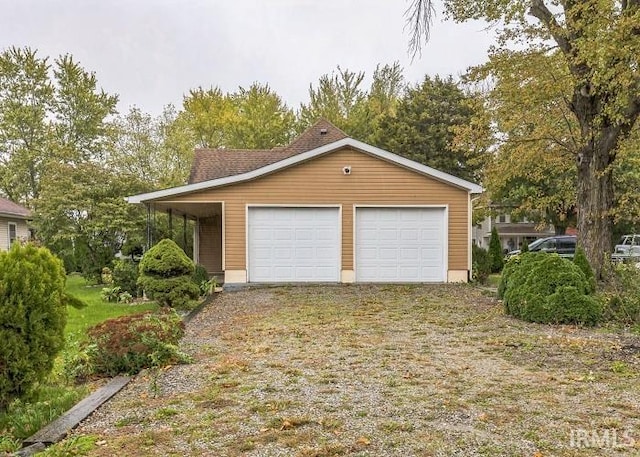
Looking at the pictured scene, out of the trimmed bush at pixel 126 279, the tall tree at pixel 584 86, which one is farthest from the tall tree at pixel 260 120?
the tall tree at pixel 584 86

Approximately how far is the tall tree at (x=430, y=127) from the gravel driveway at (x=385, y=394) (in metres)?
20.8

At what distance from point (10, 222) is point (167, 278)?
1584cm

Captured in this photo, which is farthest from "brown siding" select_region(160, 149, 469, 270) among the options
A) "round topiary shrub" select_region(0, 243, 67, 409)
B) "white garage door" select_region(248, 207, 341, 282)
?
"round topiary shrub" select_region(0, 243, 67, 409)

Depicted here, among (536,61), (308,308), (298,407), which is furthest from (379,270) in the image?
(298,407)

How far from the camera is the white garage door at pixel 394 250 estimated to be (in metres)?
13.6

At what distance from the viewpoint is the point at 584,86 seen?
11562 millimetres

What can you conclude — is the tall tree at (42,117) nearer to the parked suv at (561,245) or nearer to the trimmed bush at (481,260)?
the trimmed bush at (481,260)

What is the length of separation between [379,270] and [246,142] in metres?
17.5

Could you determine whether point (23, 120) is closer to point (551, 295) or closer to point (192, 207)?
point (192, 207)

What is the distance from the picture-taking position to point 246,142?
28891 millimetres

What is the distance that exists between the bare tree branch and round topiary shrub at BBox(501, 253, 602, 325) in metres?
4.46

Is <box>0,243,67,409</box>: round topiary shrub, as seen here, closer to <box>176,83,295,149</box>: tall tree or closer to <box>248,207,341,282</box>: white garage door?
<box>248,207,341,282</box>: white garage door

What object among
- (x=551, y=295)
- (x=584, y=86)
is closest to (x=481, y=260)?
(x=584, y=86)

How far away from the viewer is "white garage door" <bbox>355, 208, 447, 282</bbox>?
13602mm
